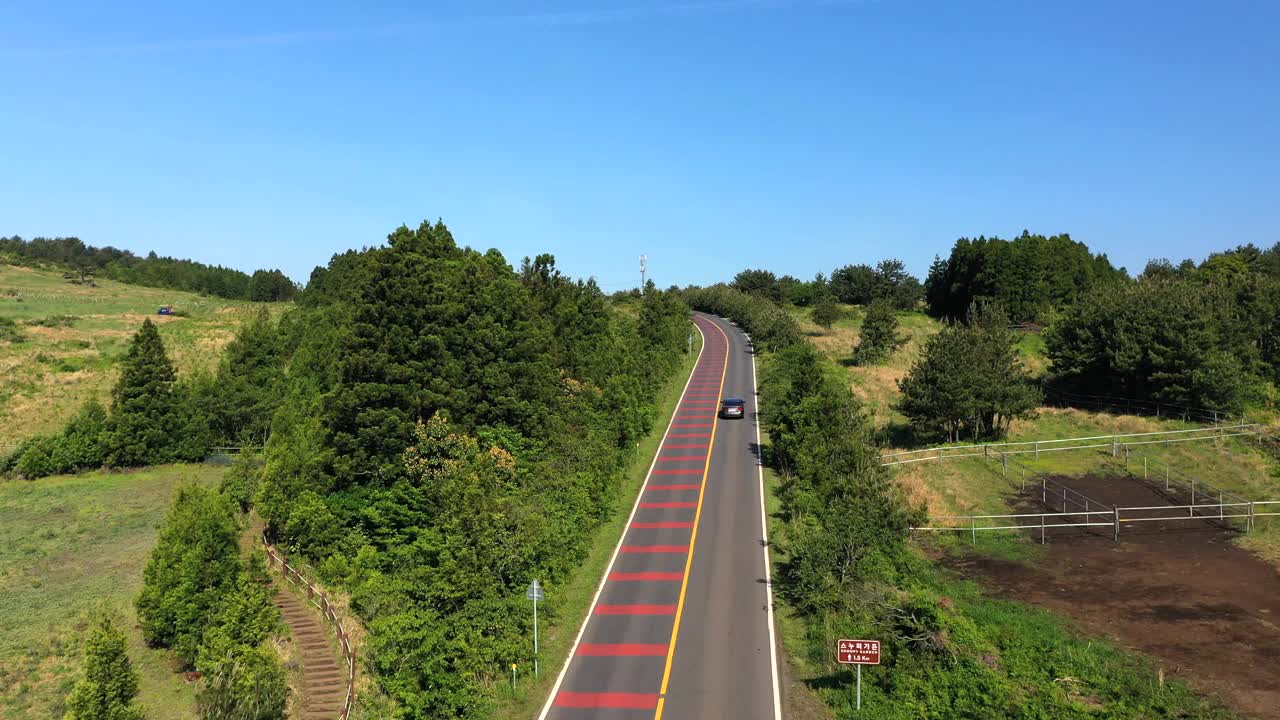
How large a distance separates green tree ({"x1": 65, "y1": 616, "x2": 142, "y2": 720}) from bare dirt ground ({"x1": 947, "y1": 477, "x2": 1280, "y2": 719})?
29.2 metres

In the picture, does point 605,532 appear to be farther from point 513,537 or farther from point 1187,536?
point 1187,536

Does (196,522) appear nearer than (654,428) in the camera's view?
Yes

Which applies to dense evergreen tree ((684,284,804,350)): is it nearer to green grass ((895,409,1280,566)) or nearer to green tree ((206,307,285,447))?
green grass ((895,409,1280,566))

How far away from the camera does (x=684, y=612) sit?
31.8 metres

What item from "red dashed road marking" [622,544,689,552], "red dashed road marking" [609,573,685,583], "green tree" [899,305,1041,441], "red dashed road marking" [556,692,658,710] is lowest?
"red dashed road marking" [556,692,658,710]

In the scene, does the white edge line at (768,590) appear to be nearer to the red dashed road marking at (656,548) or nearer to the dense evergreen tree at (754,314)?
the red dashed road marking at (656,548)

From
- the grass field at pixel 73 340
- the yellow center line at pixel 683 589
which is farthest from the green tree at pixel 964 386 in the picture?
the grass field at pixel 73 340

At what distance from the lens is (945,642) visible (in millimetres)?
24688

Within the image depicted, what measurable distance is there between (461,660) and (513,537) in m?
4.90

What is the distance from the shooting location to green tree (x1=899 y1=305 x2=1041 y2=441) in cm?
5362

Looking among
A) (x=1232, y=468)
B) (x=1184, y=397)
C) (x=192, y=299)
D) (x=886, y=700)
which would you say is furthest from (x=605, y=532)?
(x=192, y=299)

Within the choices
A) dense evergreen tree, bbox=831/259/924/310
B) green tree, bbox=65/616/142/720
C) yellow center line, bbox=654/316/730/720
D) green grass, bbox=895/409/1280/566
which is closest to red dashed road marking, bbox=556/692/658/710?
yellow center line, bbox=654/316/730/720

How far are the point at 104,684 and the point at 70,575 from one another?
2310 centimetres

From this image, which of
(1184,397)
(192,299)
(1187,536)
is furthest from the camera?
(192,299)
